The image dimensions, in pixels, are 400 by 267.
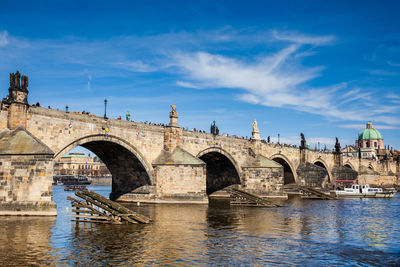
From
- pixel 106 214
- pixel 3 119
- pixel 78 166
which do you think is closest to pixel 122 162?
pixel 3 119

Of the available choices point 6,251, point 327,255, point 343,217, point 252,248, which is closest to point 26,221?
point 6,251

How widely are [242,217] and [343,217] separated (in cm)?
824

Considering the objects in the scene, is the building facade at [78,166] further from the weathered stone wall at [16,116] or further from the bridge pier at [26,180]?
the bridge pier at [26,180]

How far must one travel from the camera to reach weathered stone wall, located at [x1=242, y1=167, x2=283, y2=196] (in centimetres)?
5244

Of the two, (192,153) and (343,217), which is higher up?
(192,153)

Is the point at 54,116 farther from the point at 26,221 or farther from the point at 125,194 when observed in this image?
the point at 125,194

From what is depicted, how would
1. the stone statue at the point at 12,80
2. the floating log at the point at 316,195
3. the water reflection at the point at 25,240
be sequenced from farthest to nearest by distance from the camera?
the floating log at the point at 316,195
the stone statue at the point at 12,80
the water reflection at the point at 25,240

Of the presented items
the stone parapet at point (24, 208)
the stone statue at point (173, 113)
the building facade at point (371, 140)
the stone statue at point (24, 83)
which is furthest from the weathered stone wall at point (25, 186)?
the building facade at point (371, 140)

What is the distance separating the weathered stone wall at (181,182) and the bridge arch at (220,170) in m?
10.8

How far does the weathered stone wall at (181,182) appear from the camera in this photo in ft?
130

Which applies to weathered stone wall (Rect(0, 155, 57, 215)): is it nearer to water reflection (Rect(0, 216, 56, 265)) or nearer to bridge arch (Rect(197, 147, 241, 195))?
water reflection (Rect(0, 216, 56, 265))

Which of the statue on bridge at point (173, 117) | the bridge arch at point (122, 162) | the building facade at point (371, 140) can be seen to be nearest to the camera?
the bridge arch at point (122, 162)

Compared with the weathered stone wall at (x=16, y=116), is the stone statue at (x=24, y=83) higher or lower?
higher

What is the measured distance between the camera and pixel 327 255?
16719mm
